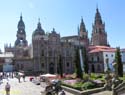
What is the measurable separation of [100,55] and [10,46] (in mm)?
34553

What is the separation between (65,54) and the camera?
7912cm

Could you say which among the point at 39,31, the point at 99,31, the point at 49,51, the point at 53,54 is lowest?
the point at 53,54

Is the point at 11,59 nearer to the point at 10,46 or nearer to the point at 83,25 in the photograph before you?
the point at 10,46

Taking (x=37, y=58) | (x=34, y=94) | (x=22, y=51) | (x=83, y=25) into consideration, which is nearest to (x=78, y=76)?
(x=34, y=94)

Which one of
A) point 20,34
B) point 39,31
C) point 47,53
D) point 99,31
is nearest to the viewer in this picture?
point 47,53

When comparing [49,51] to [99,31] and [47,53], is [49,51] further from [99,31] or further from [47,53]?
[99,31]

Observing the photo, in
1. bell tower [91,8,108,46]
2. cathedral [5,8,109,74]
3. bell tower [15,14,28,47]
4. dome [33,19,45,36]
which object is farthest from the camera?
bell tower [15,14,28,47]

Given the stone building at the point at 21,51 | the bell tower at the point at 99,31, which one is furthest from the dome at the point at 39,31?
the bell tower at the point at 99,31

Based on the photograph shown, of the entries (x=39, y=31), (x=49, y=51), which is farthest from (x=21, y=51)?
(x=49, y=51)

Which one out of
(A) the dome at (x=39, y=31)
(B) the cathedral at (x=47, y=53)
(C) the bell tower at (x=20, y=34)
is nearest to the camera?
(B) the cathedral at (x=47, y=53)

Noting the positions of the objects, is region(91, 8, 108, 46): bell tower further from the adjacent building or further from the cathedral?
the cathedral

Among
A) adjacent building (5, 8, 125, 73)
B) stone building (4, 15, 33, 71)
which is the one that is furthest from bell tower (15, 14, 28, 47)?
adjacent building (5, 8, 125, 73)

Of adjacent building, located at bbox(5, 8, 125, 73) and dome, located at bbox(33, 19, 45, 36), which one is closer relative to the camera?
adjacent building, located at bbox(5, 8, 125, 73)

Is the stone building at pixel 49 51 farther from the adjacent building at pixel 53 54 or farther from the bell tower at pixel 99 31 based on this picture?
the bell tower at pixel 99 31
